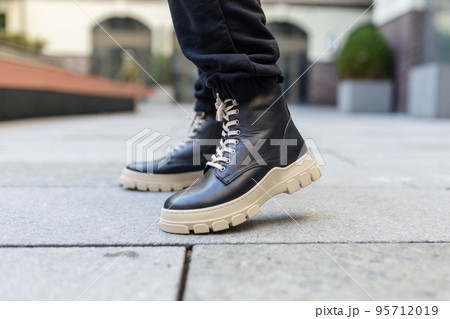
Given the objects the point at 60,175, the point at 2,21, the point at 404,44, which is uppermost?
the point at 2,21

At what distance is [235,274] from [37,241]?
373mm

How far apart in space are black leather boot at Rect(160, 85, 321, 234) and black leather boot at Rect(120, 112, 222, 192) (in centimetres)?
28

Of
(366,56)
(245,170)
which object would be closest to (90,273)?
(245,170)

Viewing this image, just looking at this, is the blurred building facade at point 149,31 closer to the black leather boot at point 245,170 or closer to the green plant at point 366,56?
the green plant at point 366,56

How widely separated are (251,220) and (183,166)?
0.38 m

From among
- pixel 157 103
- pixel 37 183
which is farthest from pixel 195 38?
pixel 157 103

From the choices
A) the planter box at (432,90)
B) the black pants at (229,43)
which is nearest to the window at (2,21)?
the planter box at (432,90)

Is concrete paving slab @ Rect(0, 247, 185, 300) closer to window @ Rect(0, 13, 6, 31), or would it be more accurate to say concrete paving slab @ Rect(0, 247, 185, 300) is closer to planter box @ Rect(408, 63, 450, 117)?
planter box @ Rect(408, 63, 450, 117)

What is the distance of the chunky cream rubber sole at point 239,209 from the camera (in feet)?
2.81

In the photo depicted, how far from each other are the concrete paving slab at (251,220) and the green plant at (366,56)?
Result: 19.7 feet

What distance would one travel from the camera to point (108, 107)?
266 inches

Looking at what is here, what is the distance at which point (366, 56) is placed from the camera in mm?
6926

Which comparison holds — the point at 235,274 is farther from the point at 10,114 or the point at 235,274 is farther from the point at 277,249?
the point at 10,114
